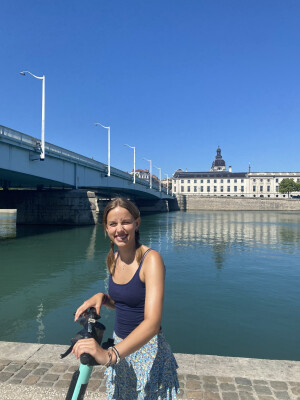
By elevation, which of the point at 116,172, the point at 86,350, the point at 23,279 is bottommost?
the point at 23,279

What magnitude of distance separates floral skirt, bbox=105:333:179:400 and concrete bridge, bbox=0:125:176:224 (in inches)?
852

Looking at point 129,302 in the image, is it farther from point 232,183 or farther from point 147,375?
point 232,183

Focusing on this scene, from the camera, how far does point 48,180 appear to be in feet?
95.8

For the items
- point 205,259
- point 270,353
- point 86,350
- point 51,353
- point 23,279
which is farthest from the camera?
point 205,259

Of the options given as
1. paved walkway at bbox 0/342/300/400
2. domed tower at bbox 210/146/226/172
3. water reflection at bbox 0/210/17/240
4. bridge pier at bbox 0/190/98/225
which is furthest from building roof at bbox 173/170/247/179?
paved walkway at bbox 0/342/300/400

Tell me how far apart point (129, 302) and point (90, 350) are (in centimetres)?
50

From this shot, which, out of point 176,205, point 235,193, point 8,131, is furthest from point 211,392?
point 235,193

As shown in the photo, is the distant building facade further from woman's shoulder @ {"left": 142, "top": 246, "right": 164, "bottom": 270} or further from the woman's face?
woman's shoulder @ {"left": 142, "top": 246, "right": 164, "bottom": 270}

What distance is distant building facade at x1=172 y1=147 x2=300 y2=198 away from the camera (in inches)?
5202

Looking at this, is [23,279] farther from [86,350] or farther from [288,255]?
[288,255]

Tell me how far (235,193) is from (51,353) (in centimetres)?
13518

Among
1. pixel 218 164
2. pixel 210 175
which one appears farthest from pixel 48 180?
pixel 218 164

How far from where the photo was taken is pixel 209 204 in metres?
95.3

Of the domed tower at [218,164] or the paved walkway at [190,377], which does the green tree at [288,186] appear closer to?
the domed tower at [218,164]
